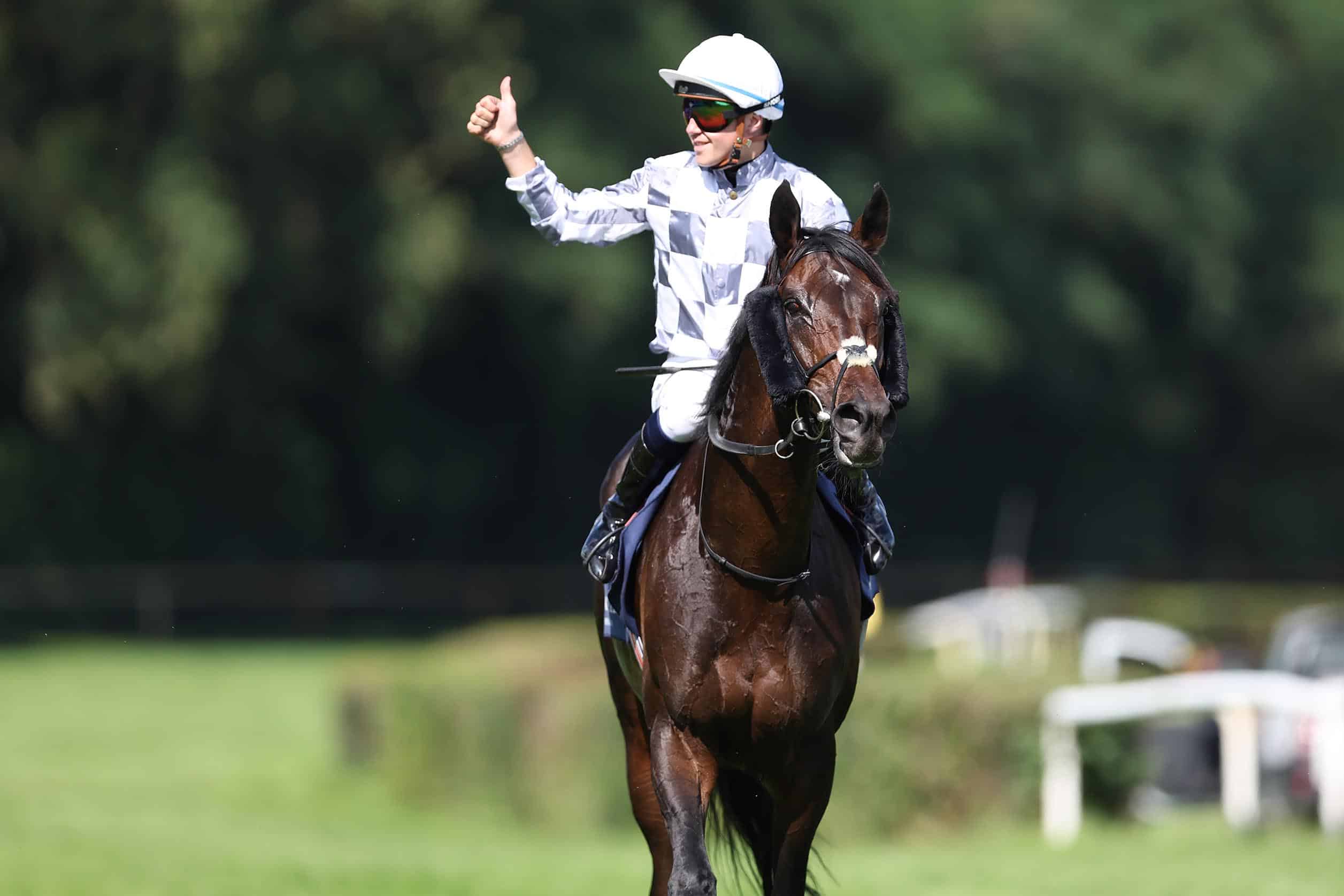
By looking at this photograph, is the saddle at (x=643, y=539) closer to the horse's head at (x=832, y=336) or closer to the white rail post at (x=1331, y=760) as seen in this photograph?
the horse's head at (x=832, y=336)

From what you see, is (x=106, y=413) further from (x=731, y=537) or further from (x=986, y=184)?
(x=731, y=537)

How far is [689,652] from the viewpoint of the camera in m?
5.39

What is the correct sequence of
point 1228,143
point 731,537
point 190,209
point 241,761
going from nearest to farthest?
point 731,537 → point 241,761 → point 190,209 → point 1228,143

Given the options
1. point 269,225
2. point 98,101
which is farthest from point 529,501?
point 98,101

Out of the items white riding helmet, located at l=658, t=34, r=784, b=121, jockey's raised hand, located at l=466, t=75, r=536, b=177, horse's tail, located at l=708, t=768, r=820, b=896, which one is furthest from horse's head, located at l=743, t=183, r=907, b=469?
horse's tail, located at l=708, t=768, r=820, b=896

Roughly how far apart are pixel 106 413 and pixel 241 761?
11121 mm

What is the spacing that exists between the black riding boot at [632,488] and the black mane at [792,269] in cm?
37

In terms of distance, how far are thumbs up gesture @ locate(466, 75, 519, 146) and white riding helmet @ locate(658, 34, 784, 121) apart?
615mm

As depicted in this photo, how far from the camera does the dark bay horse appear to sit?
4.95 m

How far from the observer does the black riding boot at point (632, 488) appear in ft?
19.2

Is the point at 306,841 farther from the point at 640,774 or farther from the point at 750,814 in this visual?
the point at 750,814

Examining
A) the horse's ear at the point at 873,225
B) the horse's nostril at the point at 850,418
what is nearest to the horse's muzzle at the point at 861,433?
the horse's nostril at the point at 850,418

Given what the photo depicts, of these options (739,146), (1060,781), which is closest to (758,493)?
(739,146)

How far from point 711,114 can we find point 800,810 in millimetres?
1984
